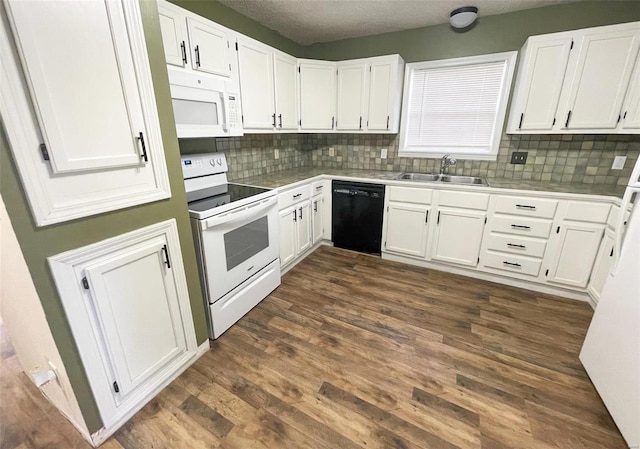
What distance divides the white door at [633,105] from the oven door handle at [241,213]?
2.89 metres

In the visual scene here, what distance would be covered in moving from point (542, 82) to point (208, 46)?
2777mm

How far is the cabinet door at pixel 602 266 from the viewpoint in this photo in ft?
6.85

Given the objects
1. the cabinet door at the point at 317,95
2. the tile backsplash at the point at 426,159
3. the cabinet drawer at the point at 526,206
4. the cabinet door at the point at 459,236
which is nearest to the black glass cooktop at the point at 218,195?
the tile backsplash at the point at 426,159

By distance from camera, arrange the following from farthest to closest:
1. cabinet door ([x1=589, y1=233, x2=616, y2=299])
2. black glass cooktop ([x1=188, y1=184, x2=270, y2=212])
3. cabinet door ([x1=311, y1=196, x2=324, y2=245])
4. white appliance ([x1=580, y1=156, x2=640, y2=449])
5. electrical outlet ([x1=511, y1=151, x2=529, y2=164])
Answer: cabinet door ([x1=311, y1=196, x2=324, y2=245]) < electrical outlet ([x1=511, y1=151, x2=529, y2=164]) < cabinet door ([x1=589, y1=233, x2=616, y2=299]) < black glass cooktop ([x1=188, y1=184, x2=270, y2=212]) < white appliance ([x1=580, y1=156, x2=640, y2=449])

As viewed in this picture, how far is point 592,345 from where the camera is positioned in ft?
5.32

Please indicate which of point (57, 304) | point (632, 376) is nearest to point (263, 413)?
point (57, 304)

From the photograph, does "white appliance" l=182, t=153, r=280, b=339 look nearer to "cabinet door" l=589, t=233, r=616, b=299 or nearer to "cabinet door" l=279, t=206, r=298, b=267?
"cabinet door" l=279, t=206, r=298, b=267

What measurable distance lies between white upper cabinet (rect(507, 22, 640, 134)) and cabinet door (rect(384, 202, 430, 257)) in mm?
1219

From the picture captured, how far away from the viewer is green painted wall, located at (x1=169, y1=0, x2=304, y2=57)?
2213 mm

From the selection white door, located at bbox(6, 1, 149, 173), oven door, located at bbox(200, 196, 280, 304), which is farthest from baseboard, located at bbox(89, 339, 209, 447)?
white door, located at bbox(6, 1, 149, 173)

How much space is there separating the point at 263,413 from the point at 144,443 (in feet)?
1.85

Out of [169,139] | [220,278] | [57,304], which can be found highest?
[169,139]

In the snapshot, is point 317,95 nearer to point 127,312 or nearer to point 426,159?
point 426,159

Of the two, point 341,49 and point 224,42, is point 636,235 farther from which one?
point 341,49
